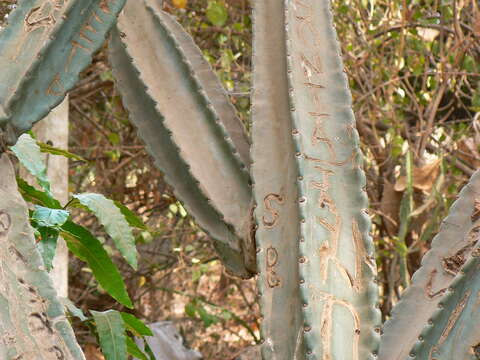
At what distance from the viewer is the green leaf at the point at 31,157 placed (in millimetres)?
1587

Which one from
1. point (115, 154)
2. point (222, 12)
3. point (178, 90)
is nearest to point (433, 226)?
point (222, 12)

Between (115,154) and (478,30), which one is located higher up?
(478,30)

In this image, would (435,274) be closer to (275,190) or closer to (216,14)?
(275,190)

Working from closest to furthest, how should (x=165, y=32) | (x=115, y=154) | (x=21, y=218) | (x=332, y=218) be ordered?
(x=21, y=218), (x=332, y=218), (x=165, y=32), (x=115, y=154)

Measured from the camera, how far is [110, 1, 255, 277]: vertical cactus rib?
129cm

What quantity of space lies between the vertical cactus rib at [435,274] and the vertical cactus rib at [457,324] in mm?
97

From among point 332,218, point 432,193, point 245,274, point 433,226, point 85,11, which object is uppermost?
point 85,11

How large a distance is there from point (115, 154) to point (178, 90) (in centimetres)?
Result: 234

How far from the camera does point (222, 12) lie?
10.4 ft

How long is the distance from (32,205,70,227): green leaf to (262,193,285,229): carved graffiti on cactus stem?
53 cm

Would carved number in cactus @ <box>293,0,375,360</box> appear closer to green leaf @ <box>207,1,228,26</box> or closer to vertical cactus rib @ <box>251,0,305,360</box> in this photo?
vertical cactus rib @ <box>251,0,305,360</box>

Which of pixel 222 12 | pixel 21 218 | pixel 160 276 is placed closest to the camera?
pixel 21 218

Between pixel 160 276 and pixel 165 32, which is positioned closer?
pixel 165 32

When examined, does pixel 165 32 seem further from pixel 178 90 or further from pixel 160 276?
pixel 160 276
